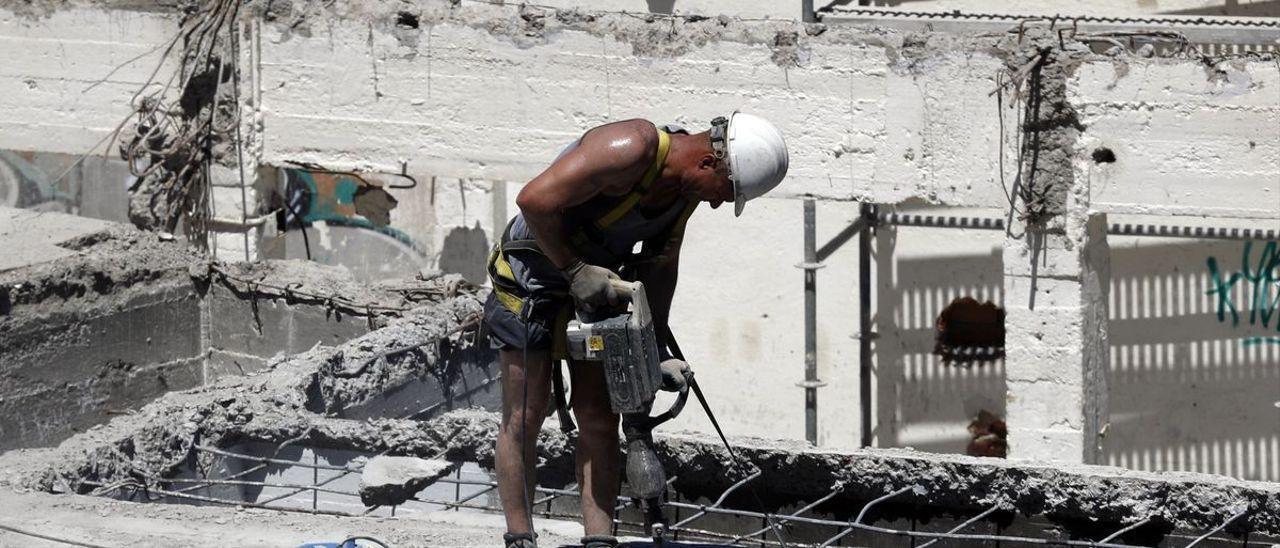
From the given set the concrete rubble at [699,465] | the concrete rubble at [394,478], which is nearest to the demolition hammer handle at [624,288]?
the concrete rubble at [394,478]

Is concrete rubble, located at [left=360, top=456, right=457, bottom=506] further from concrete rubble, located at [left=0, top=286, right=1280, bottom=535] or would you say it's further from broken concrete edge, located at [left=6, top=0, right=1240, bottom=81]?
broken concrete edge, located at [left=6, top=0, right=1240, bottom=81]

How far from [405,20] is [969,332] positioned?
4.30m

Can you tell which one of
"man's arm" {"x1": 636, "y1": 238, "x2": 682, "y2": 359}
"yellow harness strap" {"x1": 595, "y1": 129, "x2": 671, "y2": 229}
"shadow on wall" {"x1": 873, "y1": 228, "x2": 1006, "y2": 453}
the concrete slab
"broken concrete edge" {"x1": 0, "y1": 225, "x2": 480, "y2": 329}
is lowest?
"shadow on wall" {"x1": 873, "y1": 228, "x2": 1006, "y2": 453}

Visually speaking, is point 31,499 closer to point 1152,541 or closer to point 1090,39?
point 1152,541

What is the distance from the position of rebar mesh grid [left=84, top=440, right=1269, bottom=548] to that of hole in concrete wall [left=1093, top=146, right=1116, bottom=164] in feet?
13.0

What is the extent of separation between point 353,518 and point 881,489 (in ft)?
6.35

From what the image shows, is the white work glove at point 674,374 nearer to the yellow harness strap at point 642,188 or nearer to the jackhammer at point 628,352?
the jackhammer at point 628,352

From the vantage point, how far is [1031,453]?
37.7ft

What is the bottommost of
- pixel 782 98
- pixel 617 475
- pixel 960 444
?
pixel 960 444

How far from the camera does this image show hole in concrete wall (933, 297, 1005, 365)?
1392 centimetres

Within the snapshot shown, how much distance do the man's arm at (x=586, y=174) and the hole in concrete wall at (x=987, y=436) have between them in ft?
26.3

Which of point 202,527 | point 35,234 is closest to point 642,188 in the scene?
point 202,527

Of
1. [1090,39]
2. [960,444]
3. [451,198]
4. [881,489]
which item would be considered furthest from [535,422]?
[451,198]

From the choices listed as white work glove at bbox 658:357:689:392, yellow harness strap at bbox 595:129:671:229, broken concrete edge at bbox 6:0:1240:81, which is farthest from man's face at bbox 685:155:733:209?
broken concrete edge at bbox 6:0:1240:81
